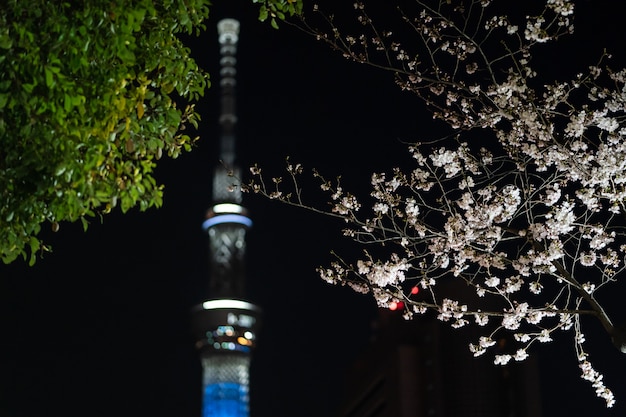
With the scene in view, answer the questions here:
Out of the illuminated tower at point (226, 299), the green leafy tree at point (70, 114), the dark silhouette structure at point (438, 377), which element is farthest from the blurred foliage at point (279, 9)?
the illuminated tower at point (226, 299)

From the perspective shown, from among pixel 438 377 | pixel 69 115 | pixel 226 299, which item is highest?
pixel 226 299

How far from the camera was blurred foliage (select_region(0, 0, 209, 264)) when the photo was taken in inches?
242

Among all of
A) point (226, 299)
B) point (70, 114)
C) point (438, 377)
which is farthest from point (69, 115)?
point (226, 299)

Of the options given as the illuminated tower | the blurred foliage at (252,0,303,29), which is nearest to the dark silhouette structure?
the illuminated tower

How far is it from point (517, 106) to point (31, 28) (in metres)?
4.64

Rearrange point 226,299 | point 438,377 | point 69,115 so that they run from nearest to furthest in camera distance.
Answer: point 69,115
point 438,377
point 226,299

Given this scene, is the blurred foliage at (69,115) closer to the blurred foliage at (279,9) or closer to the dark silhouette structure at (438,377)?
the blurred foliage at (279,9)

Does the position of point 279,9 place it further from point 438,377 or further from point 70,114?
point 438,377

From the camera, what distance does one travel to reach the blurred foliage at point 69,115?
6141 mm

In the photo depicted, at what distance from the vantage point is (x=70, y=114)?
639cm

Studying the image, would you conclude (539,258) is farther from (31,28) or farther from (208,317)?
(208,317)

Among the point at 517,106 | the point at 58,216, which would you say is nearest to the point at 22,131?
the point at 58,216

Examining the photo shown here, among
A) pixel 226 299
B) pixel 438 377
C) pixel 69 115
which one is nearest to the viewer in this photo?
pixel 69 115

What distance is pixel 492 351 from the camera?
236 ft
